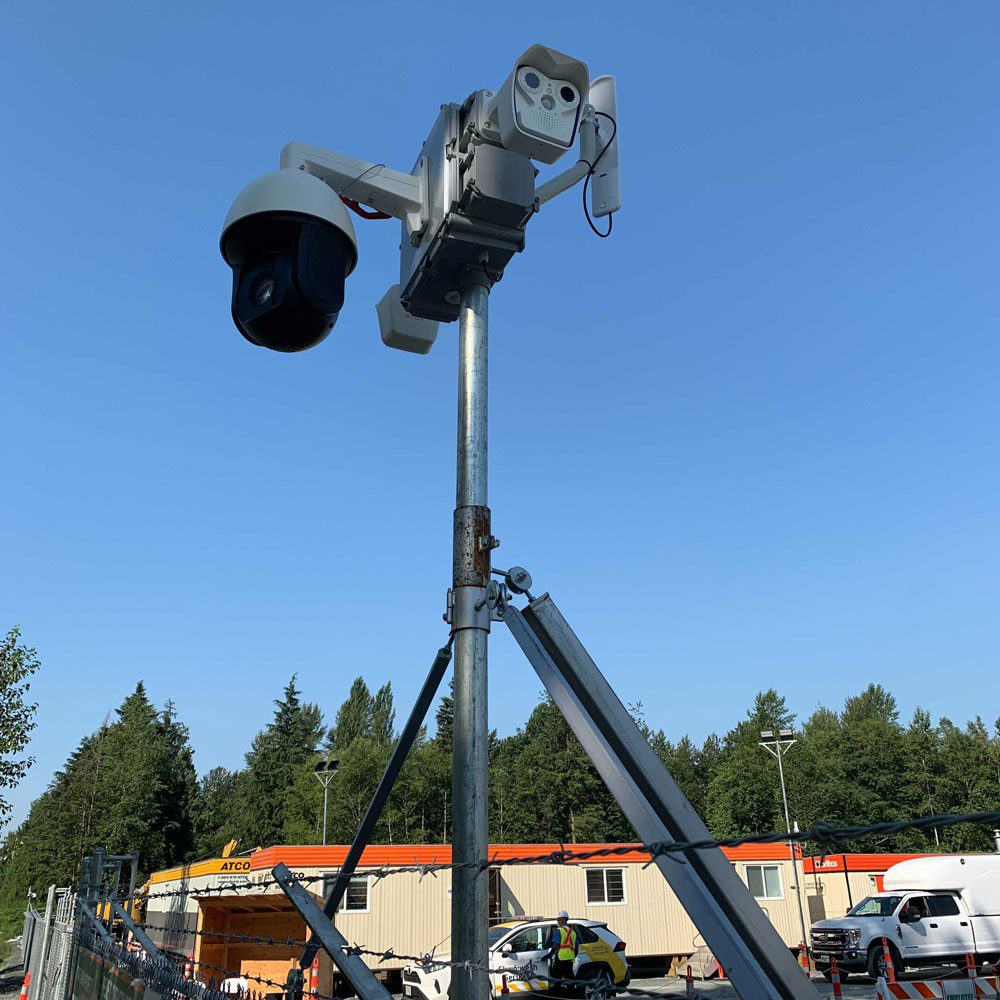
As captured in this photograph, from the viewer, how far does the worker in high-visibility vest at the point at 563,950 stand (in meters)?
15.7

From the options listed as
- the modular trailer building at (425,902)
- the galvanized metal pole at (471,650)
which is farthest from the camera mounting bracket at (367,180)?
the modular trailer building at (425,902)

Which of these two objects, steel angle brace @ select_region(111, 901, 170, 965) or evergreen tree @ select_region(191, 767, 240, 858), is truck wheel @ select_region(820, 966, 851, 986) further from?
evergreen tree @ select_region(191, 767, 240, 858)

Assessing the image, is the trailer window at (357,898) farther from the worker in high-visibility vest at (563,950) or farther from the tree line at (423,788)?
the tree line at (423,788)

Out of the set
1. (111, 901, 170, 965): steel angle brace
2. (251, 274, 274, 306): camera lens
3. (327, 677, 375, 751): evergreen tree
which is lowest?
(111, 901, 170, 965): steel angle brace

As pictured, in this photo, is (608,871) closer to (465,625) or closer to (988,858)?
(988,858)

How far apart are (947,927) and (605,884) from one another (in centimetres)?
817

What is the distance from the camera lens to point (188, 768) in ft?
190

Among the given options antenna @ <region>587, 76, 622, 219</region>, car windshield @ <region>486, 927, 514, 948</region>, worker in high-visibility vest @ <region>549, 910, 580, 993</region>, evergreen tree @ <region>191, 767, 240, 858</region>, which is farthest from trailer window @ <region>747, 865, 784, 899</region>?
evergreen tree @ <region>191, 767, 240, 858</region>

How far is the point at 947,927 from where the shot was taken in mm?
19172

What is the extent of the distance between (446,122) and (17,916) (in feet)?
195

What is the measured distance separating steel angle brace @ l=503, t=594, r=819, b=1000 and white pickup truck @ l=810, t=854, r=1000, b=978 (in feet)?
63.2

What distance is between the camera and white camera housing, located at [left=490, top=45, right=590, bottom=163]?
131 inches

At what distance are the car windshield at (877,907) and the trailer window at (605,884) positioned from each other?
5.80 m

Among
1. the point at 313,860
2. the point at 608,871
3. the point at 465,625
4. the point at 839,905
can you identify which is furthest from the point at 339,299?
the point at 839,905
